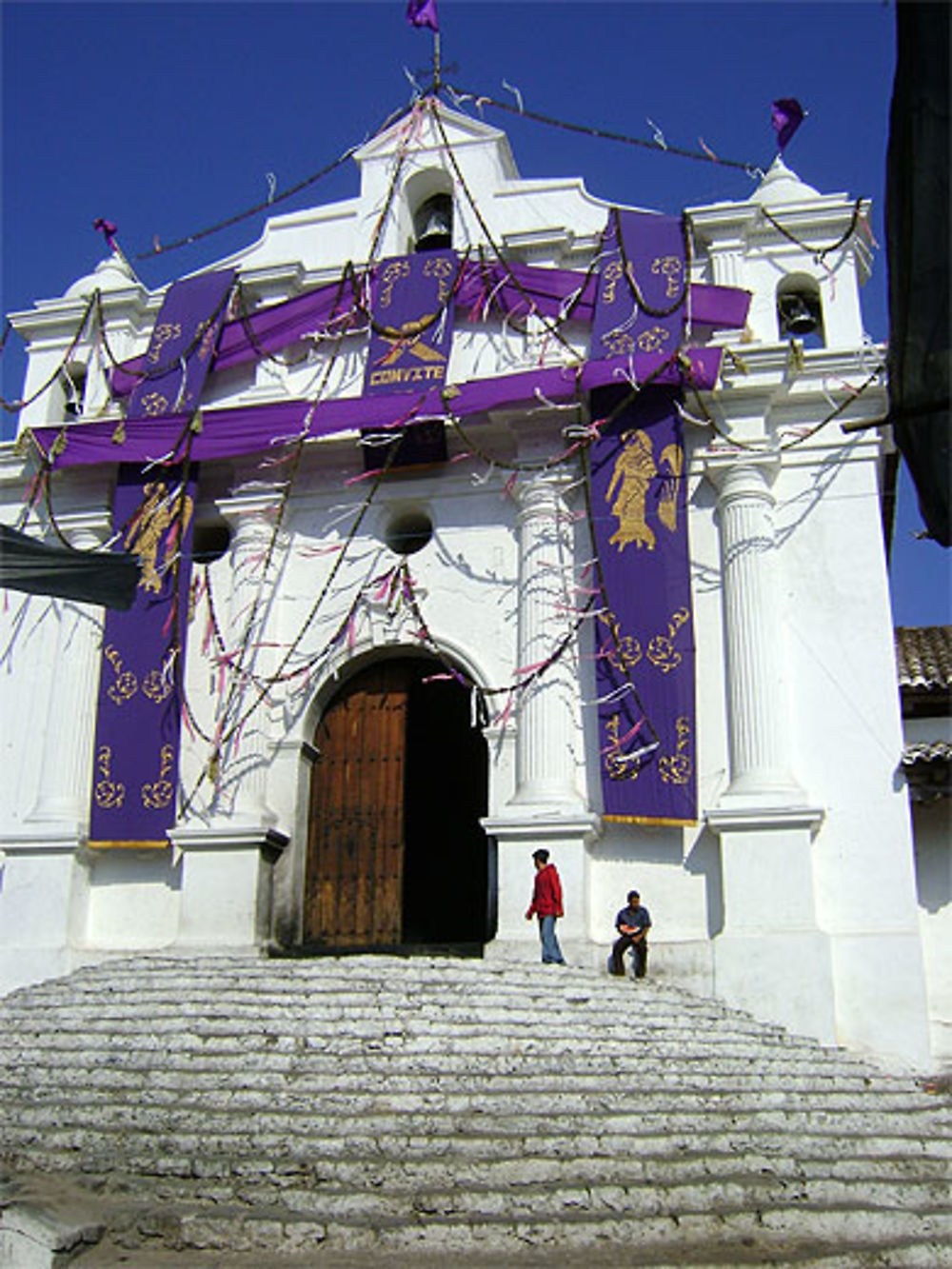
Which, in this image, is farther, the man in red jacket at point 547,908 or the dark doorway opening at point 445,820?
the dark doorway opening at point 445,820

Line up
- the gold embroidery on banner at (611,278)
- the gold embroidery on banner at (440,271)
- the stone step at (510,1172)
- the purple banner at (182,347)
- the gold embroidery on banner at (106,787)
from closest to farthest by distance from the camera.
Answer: the stone step at (510,1172) → the gold embroidery on banner at (106,787) → the gold embroidery on banner at (611,278) → the gold embroidery on banner at (440,271) → the purple banner at (182,347)

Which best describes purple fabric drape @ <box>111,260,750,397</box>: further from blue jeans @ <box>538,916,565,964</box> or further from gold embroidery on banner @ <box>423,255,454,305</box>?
blue jeans @ <box>538,916,565,964</box>

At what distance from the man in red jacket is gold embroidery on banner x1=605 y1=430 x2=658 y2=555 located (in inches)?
137

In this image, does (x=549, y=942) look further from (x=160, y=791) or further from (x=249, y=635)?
(x=249, y=635)

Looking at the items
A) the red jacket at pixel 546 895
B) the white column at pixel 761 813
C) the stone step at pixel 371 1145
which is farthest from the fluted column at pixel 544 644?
the stone step at pixel 371 1145

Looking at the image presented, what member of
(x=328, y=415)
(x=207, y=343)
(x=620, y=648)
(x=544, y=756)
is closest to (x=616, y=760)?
(x=544, y=756)

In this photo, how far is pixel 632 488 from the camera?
14.1 metres

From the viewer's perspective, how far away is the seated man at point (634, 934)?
1240 cm

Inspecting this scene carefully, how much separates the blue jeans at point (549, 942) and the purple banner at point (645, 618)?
1.32 meters

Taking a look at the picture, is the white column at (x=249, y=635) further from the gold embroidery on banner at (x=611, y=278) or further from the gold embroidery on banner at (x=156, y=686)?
the gold embroidery on banner at (x=611, y=278)

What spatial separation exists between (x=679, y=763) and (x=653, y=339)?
179 inches

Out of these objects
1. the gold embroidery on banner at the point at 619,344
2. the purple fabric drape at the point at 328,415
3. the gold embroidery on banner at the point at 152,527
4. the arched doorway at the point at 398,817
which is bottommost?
the arched doorway at the point at 398,817

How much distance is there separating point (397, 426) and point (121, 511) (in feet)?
11.1

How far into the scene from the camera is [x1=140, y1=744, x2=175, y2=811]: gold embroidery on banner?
46.9ft
